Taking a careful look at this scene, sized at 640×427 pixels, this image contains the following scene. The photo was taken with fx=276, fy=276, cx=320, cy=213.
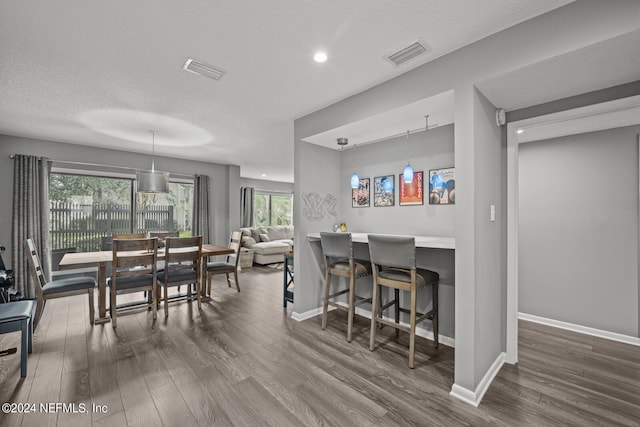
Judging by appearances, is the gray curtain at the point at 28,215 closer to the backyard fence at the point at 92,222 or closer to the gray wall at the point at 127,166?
the gray wall at the point at 127,166

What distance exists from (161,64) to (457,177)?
2469mm

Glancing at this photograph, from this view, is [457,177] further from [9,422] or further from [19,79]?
[19,79]

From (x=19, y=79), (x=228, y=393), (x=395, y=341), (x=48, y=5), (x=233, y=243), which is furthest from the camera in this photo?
(x=233, y=243)

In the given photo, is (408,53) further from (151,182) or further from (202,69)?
(151,182)

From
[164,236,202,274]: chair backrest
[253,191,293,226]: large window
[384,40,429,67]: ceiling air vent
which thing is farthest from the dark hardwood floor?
[253,191,293,226]: large window

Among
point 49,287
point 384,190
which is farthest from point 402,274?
point 49,287

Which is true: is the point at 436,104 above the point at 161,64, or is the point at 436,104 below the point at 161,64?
below

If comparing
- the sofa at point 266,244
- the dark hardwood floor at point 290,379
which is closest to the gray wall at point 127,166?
the sofa at point 266,244

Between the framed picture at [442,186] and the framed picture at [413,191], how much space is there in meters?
0.11

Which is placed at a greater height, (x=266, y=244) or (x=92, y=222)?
(x=92, y=222)

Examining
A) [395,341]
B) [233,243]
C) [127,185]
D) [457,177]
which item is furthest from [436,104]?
[127,185]

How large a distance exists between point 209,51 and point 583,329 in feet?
14.6

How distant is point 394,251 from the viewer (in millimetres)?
2348

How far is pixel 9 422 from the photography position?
1.66m
